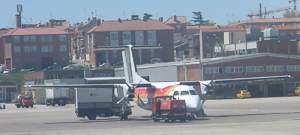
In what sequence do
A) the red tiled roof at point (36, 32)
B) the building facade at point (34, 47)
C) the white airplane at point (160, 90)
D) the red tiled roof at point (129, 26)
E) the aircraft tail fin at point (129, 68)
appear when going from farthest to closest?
the red tiled roof at point (36, 32) < the red tiled roof at point (129, 26) < the building facade at point (34, 47) < the aircraft tail fin at point (129, 68) < the white airplane at point (160, 90)

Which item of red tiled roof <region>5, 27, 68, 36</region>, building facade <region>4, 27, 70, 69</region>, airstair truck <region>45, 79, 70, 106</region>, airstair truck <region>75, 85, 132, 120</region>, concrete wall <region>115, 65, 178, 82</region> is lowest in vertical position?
airstair truck <region>45, 79, 70, 106</region>

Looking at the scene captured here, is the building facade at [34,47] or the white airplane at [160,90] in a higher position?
the building facade at [34,47]

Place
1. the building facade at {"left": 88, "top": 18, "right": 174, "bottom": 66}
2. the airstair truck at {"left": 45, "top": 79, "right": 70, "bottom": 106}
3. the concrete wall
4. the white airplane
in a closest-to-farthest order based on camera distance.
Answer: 1. the white airplane
2. the airstair truck at {"left": 45, "top": 79, "right": 70, "bottom": 106}
3. the concrete wall
4. the building facade at {"left": 88, "top": 18, "right": 174, "bottom": 66}

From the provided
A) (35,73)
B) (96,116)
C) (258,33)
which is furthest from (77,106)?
(258,33)

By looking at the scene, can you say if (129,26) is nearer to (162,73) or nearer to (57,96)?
(162,73)

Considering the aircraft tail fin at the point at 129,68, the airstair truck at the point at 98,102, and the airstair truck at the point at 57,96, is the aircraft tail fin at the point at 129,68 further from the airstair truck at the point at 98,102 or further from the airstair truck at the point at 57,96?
the airstair truck at the point at 57,96

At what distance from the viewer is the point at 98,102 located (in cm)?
6481

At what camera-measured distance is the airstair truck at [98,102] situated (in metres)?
64.2

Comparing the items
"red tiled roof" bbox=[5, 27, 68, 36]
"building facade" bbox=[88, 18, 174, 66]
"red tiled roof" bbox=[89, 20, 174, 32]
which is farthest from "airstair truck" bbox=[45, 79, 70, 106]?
"red tiled roof" bbox=[5, 27, 68, 36]

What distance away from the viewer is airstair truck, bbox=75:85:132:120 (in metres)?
64.2

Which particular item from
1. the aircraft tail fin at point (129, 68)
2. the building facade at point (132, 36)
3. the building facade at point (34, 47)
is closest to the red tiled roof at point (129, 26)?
the building facade at point (132, 36)

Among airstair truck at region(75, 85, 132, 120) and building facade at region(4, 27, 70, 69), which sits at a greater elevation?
building facade at region(4, 27, 70, 69)

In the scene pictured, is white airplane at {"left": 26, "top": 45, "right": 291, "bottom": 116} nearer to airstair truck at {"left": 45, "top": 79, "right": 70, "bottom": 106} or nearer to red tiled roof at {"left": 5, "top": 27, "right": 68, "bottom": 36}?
airstair truck at {"left": 45, "top": 79, "right": 70, "bottom": 106}

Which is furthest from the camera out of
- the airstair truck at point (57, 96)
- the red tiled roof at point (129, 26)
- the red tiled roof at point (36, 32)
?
the red tiled roof at point (36, 32)
